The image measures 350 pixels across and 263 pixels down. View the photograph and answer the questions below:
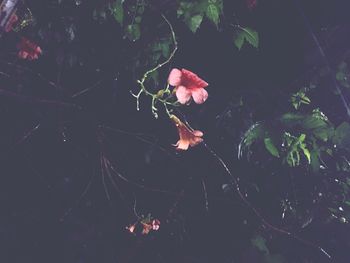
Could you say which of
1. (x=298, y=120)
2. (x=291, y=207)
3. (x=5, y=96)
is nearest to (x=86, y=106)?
(x=5, y=96)

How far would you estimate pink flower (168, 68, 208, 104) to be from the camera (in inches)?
62.1

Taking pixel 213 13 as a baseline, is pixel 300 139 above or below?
below

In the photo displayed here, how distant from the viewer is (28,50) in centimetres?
172

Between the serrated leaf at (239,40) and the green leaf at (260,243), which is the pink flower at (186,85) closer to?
the serrated leaf at (239,40)

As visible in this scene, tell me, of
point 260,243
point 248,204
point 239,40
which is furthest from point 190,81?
point 260,243

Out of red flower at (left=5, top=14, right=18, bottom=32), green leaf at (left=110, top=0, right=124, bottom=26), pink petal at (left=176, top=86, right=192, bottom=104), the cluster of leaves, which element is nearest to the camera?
red flower at (left=5, top=14, right=18, bottom=32)

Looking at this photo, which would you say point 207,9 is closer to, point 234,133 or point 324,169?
point 234,133

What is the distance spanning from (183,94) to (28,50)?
67 cm

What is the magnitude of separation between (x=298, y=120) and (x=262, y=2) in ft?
1.87

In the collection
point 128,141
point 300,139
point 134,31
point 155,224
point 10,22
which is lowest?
point 155,224

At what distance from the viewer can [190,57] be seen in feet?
6.23

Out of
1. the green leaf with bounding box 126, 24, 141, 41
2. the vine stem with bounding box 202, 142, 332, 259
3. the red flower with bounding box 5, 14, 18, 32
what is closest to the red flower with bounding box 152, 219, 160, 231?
the vine stem with bounding box 202, 142, 332, 259

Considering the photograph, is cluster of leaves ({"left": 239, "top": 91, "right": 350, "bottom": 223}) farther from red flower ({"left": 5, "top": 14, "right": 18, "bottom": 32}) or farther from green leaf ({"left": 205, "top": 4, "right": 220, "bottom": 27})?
red flower ({"left": 5, "top": 14, "right": 18, "bottom": 32})

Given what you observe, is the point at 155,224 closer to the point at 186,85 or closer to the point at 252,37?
the point at 186,85
